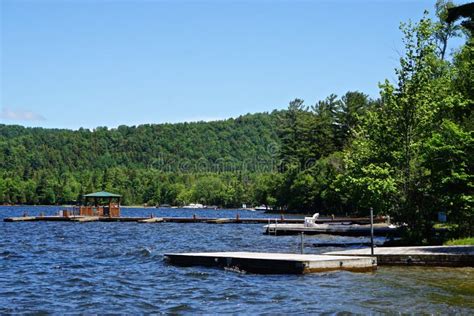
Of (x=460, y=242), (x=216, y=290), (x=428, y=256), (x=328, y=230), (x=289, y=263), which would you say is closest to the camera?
(x=216, y=290)

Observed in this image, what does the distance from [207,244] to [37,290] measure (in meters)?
20.7

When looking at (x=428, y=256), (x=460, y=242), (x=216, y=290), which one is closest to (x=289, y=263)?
(x=216, y=290)

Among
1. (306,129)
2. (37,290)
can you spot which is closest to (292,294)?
(37,290)

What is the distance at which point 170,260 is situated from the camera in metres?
29.8

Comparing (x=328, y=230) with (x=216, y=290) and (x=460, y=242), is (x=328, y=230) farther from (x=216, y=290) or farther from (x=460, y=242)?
(x=216, y=290)

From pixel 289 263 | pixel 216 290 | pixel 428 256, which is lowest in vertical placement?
pixel 216 290

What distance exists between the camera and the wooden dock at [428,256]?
2559 cm

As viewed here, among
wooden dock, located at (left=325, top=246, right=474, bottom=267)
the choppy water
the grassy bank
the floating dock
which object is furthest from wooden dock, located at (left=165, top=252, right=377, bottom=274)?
the floating dock

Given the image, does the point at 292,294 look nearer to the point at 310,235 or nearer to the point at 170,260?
the point at 170,260

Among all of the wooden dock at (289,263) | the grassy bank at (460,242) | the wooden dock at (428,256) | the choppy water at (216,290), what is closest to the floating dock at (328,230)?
the grassy bank at (460,242)

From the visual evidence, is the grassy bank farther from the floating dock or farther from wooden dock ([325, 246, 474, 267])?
the floating dock

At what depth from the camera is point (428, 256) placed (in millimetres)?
26078

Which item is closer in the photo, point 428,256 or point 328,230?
point 428,256

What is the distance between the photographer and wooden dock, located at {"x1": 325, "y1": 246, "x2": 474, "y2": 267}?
25.6 m
